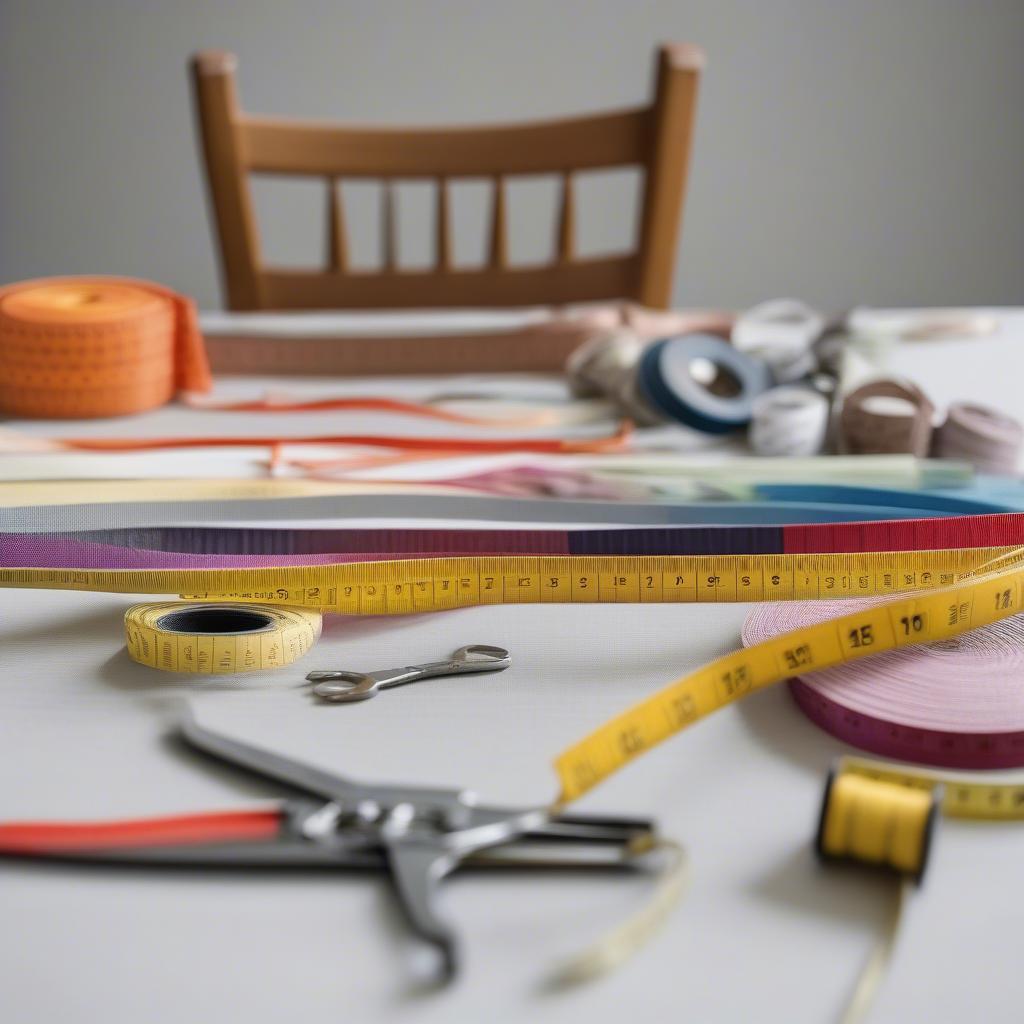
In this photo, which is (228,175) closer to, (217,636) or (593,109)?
(217,636)

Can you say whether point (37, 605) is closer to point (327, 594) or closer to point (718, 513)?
point (327, 594)

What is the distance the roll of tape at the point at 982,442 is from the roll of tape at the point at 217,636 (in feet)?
2.05

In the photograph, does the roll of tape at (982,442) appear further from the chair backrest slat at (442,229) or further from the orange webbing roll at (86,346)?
the chair backrest slat at (442,229)

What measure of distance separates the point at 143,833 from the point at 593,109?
298 cm

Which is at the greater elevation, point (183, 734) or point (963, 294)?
point (963, 294)

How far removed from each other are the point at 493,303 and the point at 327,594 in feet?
3.86

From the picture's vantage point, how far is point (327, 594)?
2.69ft

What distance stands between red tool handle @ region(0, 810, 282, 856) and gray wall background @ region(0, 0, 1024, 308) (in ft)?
9.52

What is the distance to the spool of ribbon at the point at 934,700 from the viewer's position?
627mm

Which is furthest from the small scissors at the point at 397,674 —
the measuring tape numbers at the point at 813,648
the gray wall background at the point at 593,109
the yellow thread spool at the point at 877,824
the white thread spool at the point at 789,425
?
the gray wall background at the point at 593,109

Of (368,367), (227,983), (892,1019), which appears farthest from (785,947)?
(368,367)

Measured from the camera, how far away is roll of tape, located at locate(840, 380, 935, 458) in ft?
3.73

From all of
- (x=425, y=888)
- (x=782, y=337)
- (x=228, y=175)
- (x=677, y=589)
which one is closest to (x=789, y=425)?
(x=782, y=337)

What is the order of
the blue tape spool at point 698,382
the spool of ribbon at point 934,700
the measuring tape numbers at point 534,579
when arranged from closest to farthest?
the spool of ribbon at point 934,700 < the measuring tape numbers at point 534,579 < the blue tape spool at point 698,382
